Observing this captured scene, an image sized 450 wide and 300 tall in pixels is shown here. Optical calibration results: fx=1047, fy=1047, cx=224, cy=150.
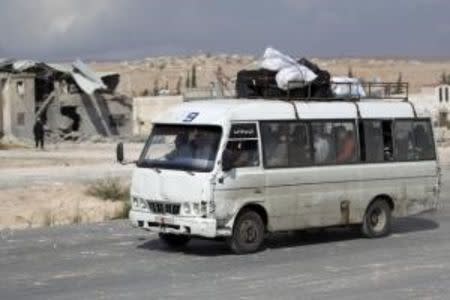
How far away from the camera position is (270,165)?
15312 mm

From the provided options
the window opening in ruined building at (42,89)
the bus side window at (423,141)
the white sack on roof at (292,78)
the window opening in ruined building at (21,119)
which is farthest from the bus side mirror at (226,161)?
the window opening in ruined building at (42,89)

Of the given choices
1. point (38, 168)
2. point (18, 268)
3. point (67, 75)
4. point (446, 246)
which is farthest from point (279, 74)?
point (67, 75)

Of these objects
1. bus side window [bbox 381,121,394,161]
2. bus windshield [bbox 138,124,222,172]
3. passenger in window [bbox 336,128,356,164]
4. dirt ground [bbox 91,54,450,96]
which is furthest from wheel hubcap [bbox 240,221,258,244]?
dirt ground [bbox 91,54,450,96]

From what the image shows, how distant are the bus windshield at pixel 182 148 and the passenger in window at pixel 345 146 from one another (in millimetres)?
2442

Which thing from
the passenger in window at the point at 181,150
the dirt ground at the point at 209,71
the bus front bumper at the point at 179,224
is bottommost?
the bus front bumper at the point at 179,224

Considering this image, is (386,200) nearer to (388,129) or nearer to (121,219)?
(388,129)

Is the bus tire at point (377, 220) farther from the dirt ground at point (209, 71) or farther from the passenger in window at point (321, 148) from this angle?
the dirt ground at point (209, 71)

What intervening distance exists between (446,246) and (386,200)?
163 centimetres

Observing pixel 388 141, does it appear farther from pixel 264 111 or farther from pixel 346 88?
pixel 264 111

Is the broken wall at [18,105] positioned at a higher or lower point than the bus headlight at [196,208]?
higher

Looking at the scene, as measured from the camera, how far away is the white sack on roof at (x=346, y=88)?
1720 cm

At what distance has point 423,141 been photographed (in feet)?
58.6

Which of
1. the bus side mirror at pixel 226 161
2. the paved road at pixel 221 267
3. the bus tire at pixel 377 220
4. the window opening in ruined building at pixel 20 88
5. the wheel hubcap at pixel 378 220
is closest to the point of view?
the paved road at pixel 221 267

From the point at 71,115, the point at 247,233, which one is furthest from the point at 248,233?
the point at 71,115
